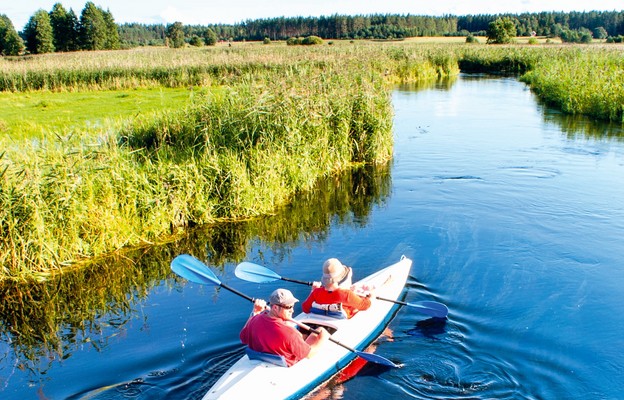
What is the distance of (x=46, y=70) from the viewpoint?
27.3 m

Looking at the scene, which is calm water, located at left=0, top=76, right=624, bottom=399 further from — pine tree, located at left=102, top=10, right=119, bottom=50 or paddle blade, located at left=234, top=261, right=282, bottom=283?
pine tree, located at left=102, top=10, right=119, bottom=50

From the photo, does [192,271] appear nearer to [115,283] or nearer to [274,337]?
[115,283]

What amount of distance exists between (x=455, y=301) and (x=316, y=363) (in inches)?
108

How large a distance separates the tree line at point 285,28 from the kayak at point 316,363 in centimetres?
6036

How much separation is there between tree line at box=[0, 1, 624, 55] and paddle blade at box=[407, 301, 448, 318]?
199 ft

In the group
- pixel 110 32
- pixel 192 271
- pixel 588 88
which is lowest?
pixel 192 271

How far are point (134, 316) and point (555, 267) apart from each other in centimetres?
638

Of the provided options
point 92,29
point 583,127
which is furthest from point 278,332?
point 92,29

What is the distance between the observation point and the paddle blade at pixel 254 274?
7.77m

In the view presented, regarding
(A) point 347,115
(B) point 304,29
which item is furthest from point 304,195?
(B) point 304,29

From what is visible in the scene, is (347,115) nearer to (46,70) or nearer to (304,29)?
(46,70)

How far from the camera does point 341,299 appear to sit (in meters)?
6.52

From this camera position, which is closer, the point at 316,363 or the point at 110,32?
the point at 316,363

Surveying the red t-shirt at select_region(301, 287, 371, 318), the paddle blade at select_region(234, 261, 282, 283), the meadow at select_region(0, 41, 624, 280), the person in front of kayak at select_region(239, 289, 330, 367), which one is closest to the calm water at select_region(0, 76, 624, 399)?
the paddle blade at select_region(234, 261, 282, 283)
